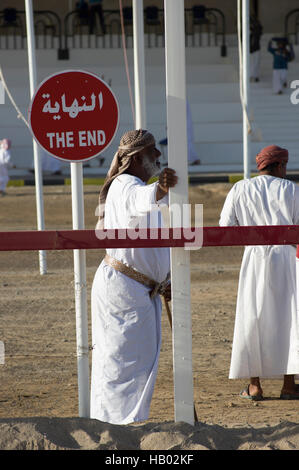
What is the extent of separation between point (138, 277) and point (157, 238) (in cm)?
67

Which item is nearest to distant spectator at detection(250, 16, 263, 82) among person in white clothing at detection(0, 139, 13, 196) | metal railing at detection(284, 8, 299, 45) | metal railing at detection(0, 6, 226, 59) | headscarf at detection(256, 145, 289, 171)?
metal railing at detection(0, 6, 226, 59)

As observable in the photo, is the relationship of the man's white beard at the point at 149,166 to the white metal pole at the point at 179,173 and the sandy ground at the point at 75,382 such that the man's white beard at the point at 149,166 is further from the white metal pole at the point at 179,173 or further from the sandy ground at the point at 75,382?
the sandy ground at the point at 75,382

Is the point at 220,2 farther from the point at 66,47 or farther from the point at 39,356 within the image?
the point at 39,356

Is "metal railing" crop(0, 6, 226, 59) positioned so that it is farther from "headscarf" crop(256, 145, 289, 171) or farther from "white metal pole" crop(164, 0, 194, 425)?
"white metal pole" crop(164, 0, 194, 425)

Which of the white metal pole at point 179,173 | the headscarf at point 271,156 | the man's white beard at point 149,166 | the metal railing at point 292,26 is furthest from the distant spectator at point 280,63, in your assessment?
the white metal pole at point 179,173

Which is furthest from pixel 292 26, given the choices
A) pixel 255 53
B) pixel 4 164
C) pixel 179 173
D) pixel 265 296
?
pixel 179 173

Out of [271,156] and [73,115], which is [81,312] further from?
[271,156]

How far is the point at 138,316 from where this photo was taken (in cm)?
449

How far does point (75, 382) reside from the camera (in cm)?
598

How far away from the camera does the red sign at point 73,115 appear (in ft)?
14.7

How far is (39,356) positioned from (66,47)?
19.6 meters

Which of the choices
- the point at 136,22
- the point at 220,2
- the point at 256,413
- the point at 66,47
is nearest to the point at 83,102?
the point at 256,413

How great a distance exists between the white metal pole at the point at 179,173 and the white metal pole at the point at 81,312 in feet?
2.11

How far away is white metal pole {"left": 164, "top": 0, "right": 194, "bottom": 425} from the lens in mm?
3783
